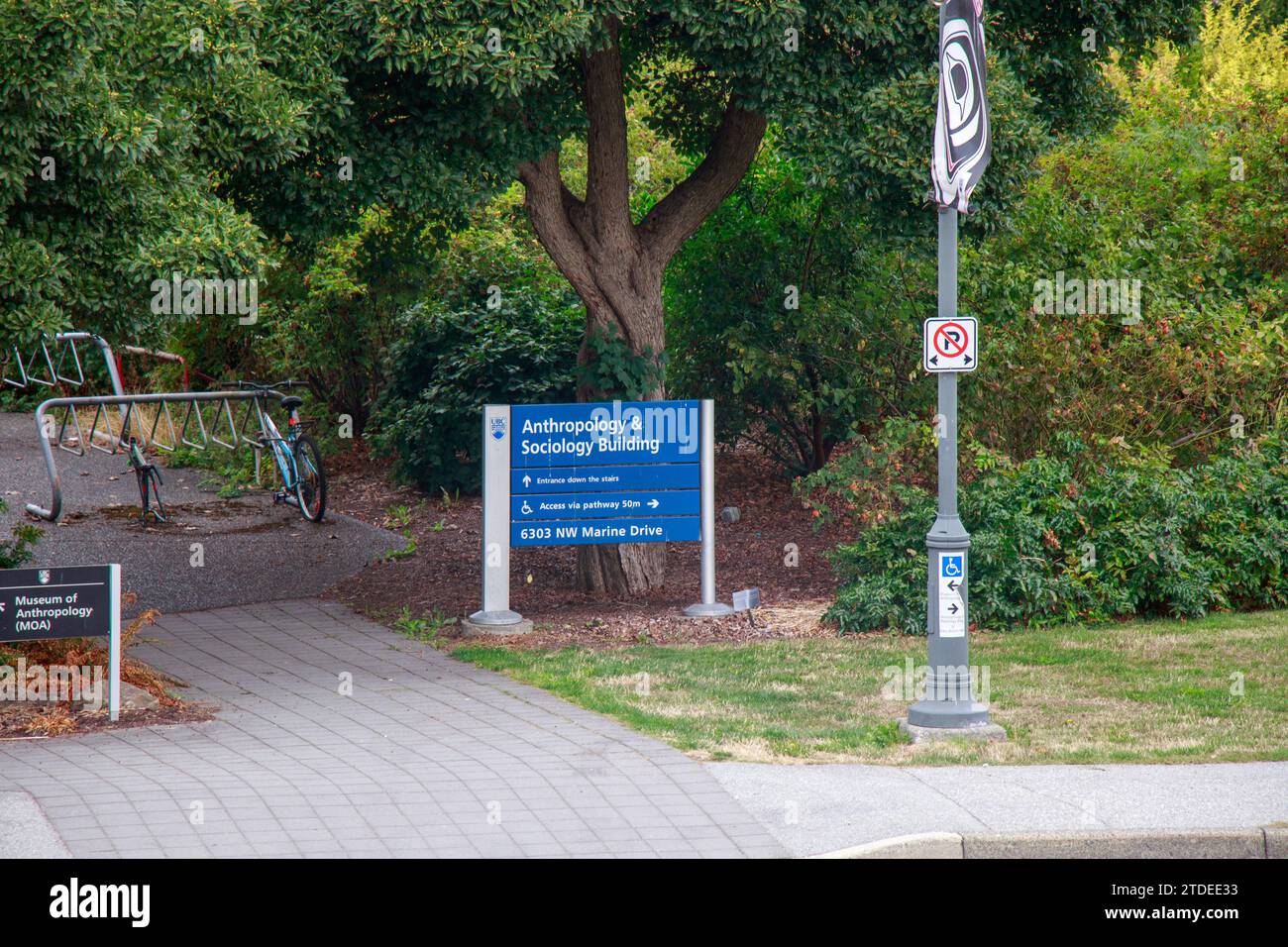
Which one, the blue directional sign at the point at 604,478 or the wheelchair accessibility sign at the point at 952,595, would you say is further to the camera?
the blue directional sign at the point at 604,478

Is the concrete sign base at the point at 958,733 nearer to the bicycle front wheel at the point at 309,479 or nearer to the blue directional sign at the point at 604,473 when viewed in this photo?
the blue directional sign at the point at 604,473

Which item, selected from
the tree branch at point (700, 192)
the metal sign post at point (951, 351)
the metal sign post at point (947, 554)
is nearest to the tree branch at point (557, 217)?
the tree branch at point (700, 192)

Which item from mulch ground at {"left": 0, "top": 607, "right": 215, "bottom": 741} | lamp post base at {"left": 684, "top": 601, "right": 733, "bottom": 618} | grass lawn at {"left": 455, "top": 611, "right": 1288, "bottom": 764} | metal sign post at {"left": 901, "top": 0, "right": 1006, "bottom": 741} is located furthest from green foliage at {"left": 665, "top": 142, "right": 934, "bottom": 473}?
mulch ground at {"left": 0, "top": 607, "right": 215, "bottom": 741}

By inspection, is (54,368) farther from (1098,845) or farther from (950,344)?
(1098,845)

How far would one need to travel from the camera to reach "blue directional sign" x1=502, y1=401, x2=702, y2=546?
35.3 feet

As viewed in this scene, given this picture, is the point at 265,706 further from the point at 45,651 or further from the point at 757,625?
the point at 757,625

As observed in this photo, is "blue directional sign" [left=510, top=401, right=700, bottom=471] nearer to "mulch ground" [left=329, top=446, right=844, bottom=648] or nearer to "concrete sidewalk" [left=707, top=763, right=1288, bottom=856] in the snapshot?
"mulch ground" [left=329, top=446, right=844, bottom=648]

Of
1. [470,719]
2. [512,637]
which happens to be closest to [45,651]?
[470,719]

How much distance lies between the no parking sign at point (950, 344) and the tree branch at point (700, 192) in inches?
179

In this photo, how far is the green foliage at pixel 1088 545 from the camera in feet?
33.7

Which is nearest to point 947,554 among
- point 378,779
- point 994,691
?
point 994,691

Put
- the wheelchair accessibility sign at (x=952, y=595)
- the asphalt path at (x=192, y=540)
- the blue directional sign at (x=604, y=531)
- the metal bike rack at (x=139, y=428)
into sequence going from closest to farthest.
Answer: the wheelchair accessibility sign at (x=952, y=595)
the blue directional sign at (x=604, y=531)
the asphalt path at (x=192, y=540)
the metal bike rack at (x=139, y=428)

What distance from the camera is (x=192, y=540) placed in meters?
13.5

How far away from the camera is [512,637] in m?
10.3
